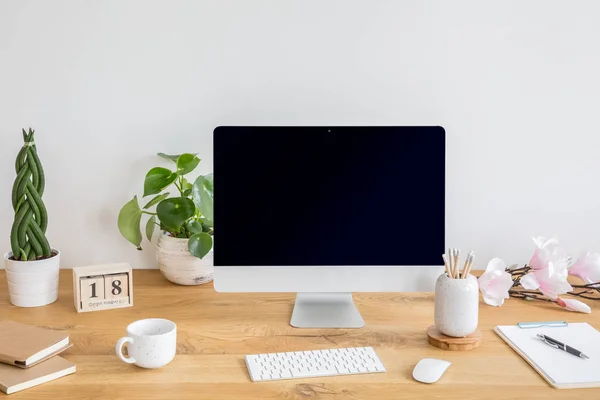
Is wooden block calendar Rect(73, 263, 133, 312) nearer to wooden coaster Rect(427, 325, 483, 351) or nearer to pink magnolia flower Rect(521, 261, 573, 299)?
wooden coaster Rect(427, 325, 483, 351)

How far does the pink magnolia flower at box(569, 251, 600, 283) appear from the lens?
167 cm

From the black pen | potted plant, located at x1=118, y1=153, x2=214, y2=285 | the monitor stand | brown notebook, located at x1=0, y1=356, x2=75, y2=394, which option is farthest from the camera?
potted plant, located at x1=118, y1=153, x2=214, y2=285

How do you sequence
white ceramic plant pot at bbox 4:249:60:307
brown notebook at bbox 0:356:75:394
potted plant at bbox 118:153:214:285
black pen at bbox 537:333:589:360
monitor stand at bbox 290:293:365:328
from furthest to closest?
potted plant at bbox 118:153:214:285
white ceramic plant pot at bbox 4:249:60:307
monitor stand at bbox 290:293:365:328
black pen at bbox 537:333:589:360
brown notebook at bbox 0:356:75:394

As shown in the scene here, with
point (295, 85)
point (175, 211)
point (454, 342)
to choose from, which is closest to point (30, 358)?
point (175, 211)

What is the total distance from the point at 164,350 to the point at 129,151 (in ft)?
2.43

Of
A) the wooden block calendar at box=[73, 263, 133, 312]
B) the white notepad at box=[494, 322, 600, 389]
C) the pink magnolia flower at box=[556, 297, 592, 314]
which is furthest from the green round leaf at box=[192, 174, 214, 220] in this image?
the pink magnolia flower at box=[556, 297, 592, 314]

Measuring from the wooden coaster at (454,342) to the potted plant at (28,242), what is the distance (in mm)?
890

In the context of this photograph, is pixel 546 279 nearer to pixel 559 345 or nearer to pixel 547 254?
pixel 547 254

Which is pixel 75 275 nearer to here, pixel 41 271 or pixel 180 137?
pixel 41 271

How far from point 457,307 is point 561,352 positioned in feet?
0.69

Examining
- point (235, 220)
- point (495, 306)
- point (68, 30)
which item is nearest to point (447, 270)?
point (495, 306)

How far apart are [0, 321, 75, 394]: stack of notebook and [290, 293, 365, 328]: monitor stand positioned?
0.48 m

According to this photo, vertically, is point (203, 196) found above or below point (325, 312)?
above

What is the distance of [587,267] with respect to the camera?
1.68m
